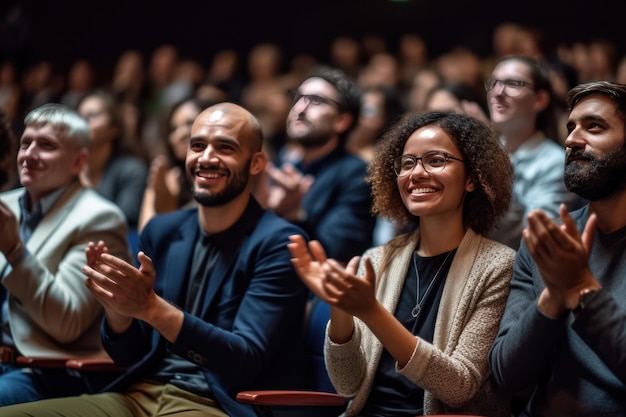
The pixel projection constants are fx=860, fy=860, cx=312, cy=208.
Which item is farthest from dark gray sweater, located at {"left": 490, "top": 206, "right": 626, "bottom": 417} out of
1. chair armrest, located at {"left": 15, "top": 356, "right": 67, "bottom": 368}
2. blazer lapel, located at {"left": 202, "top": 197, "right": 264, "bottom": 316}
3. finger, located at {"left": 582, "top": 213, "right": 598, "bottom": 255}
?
chair armrest, located at {"left": 15, "top": 356, "right": 67, "bottom": 368}

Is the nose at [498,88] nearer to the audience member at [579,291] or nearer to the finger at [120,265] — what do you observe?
the audience member at [579,291]

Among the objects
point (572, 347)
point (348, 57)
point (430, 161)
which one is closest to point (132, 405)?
point (430, 161)

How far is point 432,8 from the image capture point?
754 centimetres

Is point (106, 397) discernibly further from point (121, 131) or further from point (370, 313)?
point (121, 131)

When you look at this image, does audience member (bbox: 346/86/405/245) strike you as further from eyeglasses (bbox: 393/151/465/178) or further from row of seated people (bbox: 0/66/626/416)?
eyeglasses (bbox: 393/151/465/178)

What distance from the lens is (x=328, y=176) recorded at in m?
3.53

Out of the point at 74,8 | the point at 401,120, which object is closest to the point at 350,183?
the point at 401,120

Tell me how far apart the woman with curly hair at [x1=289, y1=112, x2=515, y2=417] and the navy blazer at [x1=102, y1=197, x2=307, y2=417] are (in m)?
0.26

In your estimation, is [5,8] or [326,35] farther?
[326,35]

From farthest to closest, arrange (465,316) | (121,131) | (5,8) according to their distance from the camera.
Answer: (5,8) < (121,131) < (465,316)

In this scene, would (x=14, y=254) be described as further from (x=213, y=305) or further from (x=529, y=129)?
(x=529, y=129)

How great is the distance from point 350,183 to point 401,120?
935mm

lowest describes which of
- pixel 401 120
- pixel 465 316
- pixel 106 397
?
pixel 106 397

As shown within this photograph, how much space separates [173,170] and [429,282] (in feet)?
5.96
